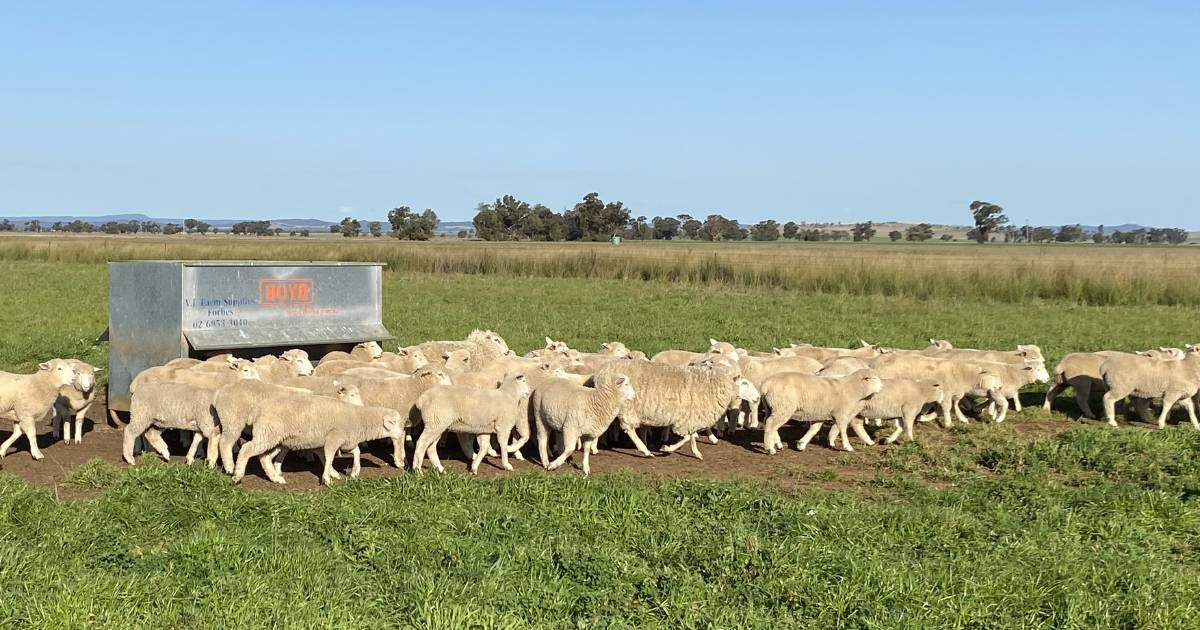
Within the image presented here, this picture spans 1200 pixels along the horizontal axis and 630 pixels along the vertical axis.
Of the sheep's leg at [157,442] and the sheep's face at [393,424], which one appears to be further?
the sheep's leg at [157,442]

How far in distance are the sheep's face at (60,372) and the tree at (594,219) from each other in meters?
114

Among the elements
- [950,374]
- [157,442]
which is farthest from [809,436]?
[157,442]

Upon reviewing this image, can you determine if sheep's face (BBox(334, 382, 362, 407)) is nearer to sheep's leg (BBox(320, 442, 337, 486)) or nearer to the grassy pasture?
sheep's leg (BBox(320, 442, 337, 486))

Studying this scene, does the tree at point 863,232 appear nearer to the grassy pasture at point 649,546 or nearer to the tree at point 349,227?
the tree at point 349,227

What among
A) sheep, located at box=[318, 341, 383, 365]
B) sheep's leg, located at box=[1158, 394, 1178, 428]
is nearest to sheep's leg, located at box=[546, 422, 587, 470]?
sheep, located at box=[318, 341, 383, 365]

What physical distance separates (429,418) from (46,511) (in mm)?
3500

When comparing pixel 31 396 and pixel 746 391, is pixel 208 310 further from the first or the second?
pixel 746 391

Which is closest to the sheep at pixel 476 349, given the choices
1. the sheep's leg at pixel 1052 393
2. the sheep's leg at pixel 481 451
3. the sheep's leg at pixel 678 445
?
the sheep's leg at pixel 481 451

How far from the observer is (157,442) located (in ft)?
35.5

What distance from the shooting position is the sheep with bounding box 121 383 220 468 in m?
10.2

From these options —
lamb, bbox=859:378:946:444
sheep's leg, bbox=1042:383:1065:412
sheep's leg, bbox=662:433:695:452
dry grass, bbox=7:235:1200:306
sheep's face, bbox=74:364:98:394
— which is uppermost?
dry grass, bbox=7:235:1200:306

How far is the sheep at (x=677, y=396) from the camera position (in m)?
11.5

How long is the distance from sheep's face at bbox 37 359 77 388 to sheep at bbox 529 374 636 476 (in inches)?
202

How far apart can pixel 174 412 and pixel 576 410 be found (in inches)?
163
